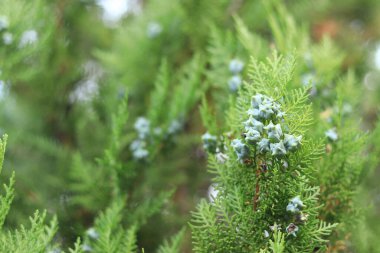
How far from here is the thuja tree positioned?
701 mm

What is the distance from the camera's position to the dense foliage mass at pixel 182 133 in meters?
0.73

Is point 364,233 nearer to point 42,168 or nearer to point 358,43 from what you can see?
point 42,168

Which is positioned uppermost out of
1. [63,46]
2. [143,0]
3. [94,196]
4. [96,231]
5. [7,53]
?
[143,0]

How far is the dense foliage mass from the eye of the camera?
73cm

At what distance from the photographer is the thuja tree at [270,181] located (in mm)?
701

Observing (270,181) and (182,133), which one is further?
(182,133)

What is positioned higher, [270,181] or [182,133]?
[182,133]

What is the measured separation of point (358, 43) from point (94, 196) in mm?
1330

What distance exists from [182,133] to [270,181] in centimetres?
63

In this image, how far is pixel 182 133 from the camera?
1339mm

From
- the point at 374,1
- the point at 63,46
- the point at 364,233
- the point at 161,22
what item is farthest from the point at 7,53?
the point at 374,1

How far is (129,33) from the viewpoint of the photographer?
1416 millimetres

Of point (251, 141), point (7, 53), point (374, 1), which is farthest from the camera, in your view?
Answer: point (374, 1)

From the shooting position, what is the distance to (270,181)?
0.74 meters
